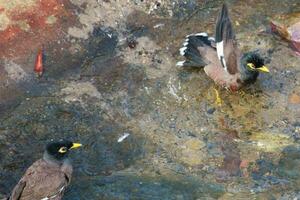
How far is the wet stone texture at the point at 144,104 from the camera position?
862 cm

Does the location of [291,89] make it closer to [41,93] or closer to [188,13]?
[188,13]

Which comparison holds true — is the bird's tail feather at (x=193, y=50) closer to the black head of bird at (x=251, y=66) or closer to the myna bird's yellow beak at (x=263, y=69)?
the black head of bird at (x=251, y=66)

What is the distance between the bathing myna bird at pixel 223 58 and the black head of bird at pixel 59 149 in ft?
7.91

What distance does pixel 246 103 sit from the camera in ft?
32.0

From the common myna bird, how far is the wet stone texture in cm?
32

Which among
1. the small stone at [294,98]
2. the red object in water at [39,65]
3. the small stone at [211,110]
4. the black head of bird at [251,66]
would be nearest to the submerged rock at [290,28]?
the small stone at [294,98]

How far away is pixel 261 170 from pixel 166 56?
2437mm

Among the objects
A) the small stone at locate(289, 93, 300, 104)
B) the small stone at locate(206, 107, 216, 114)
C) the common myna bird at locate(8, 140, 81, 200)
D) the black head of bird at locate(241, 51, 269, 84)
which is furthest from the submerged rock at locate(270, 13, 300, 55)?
the common myna bird at locate(8, 140, 81, 200)

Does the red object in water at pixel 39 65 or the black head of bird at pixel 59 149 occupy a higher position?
the red object in water at pixel 39 65

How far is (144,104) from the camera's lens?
378 inches

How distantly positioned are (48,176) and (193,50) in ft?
9.92

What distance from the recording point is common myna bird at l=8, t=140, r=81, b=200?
802 cm

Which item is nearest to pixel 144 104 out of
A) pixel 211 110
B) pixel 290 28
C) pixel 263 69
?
pixel 211 110

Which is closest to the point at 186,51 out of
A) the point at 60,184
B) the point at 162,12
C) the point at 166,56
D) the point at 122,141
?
the point at 166,56
